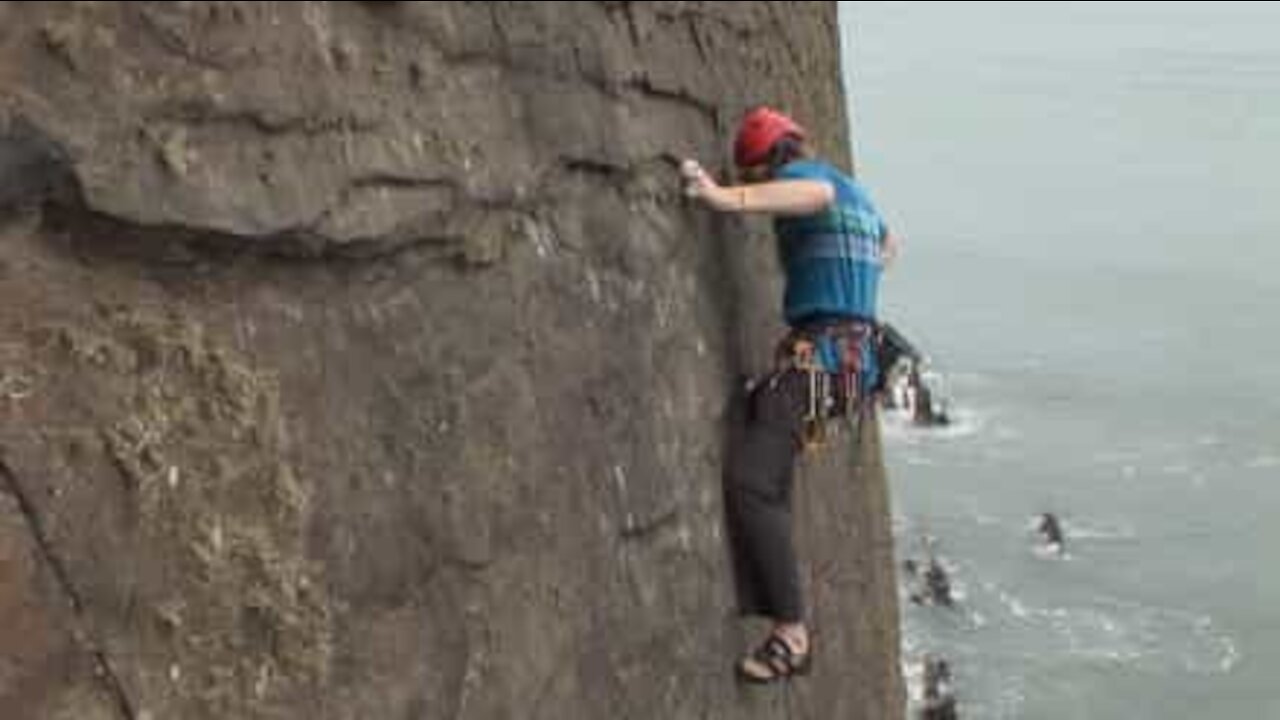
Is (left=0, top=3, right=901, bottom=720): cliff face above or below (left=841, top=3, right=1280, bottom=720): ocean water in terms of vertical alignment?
above

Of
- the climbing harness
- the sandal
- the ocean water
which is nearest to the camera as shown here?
the climbing harness

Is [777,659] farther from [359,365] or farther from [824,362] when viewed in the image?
[359,365]

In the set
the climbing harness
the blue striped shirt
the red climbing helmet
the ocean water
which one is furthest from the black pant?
the ocean water

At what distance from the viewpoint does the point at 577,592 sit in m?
8.07

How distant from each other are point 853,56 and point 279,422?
94.2m

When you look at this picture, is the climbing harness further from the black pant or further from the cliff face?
the cliff face

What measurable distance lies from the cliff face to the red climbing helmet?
10.8 inches

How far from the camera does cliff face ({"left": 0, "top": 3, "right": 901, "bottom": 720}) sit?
6.09 metres

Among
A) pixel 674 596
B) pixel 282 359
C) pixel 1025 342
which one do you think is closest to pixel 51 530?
pixel 282 359

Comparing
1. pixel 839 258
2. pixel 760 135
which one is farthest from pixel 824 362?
pixel 760 135

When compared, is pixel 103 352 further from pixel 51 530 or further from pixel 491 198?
pixel 491 198

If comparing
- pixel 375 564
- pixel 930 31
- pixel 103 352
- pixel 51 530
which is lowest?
pixel 930 31

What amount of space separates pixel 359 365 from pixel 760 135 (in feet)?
8.82

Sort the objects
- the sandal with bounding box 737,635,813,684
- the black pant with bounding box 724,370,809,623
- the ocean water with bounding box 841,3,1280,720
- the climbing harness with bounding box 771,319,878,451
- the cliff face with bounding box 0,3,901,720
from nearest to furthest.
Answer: the cliff face with bounding box 0,3,901,720 < the climbing harness with bounding box 771,319,878,451 < the black pant with bounding box 724,370,809,623 < the sandal with bounding box 737,635,813,684 < the ocean water with bounding box 841,3,1280,720
